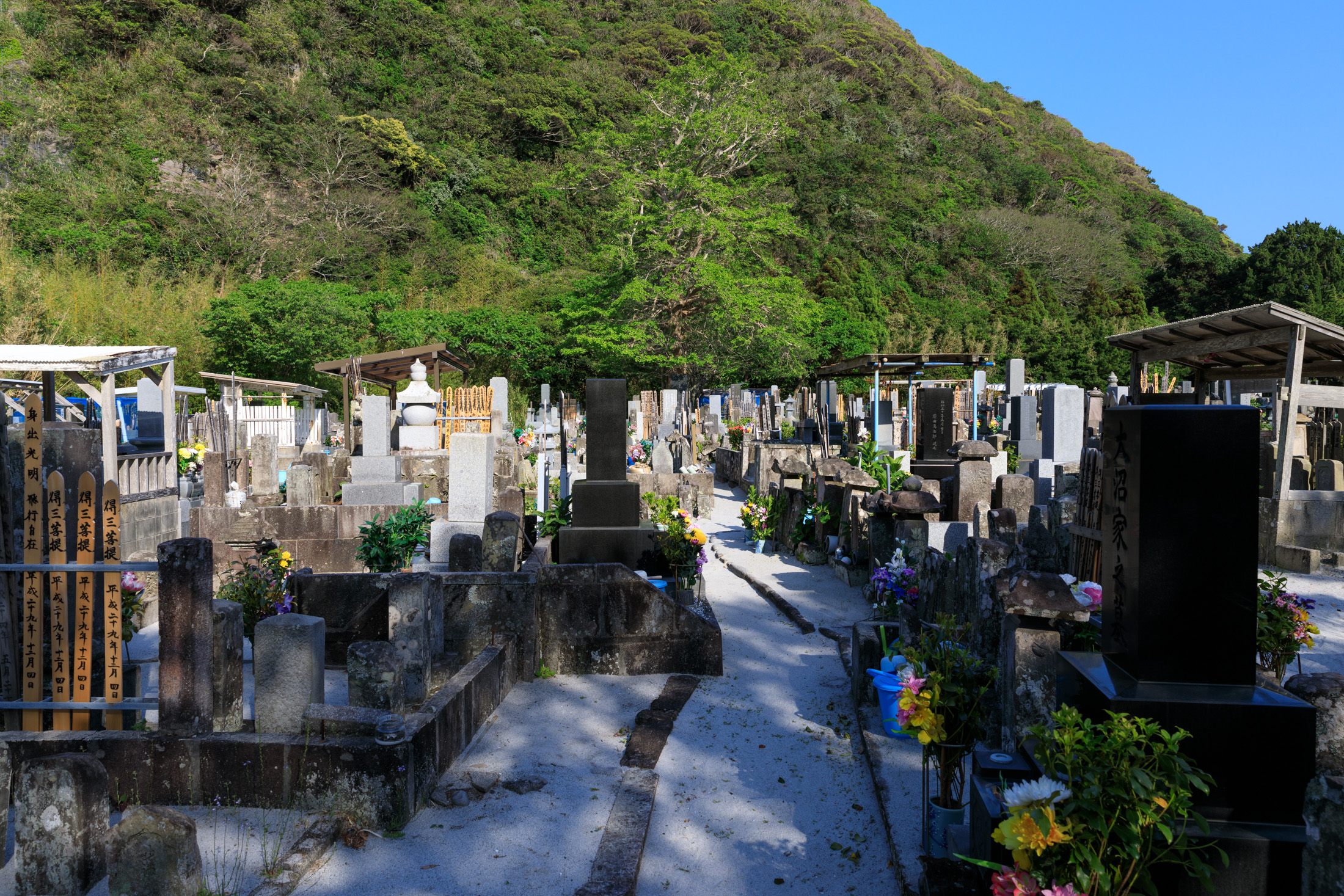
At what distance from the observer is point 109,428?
9453 mm

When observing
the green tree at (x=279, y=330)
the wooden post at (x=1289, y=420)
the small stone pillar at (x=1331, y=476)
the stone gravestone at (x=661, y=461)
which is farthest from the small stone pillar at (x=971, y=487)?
the green tree at (x=279, y=330)

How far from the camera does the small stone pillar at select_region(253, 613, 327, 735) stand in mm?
3699

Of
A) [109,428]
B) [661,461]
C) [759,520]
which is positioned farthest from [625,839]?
[661,461]

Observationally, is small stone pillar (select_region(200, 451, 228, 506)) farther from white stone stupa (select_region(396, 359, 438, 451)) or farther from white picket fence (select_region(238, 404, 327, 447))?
white picket fence (select_region(238, 404, 327, 447))

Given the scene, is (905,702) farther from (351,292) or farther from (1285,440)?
(351,292)

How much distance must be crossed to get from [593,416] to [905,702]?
16.1 feet

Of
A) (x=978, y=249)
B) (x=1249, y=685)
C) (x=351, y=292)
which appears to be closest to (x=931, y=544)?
(x=1249, y=685)

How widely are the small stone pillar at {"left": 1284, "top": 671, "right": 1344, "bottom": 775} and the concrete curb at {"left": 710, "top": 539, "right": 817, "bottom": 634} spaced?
4.53 m

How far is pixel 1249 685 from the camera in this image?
8.16ft

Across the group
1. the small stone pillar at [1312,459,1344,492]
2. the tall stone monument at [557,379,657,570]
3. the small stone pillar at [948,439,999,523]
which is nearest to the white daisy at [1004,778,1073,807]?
the tall stone monument at [557,379,657,570]

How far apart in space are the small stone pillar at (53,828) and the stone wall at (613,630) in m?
3.17

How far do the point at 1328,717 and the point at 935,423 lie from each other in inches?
485

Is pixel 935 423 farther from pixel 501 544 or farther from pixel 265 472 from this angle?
pixel 265 472

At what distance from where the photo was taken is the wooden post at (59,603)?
3.70m
